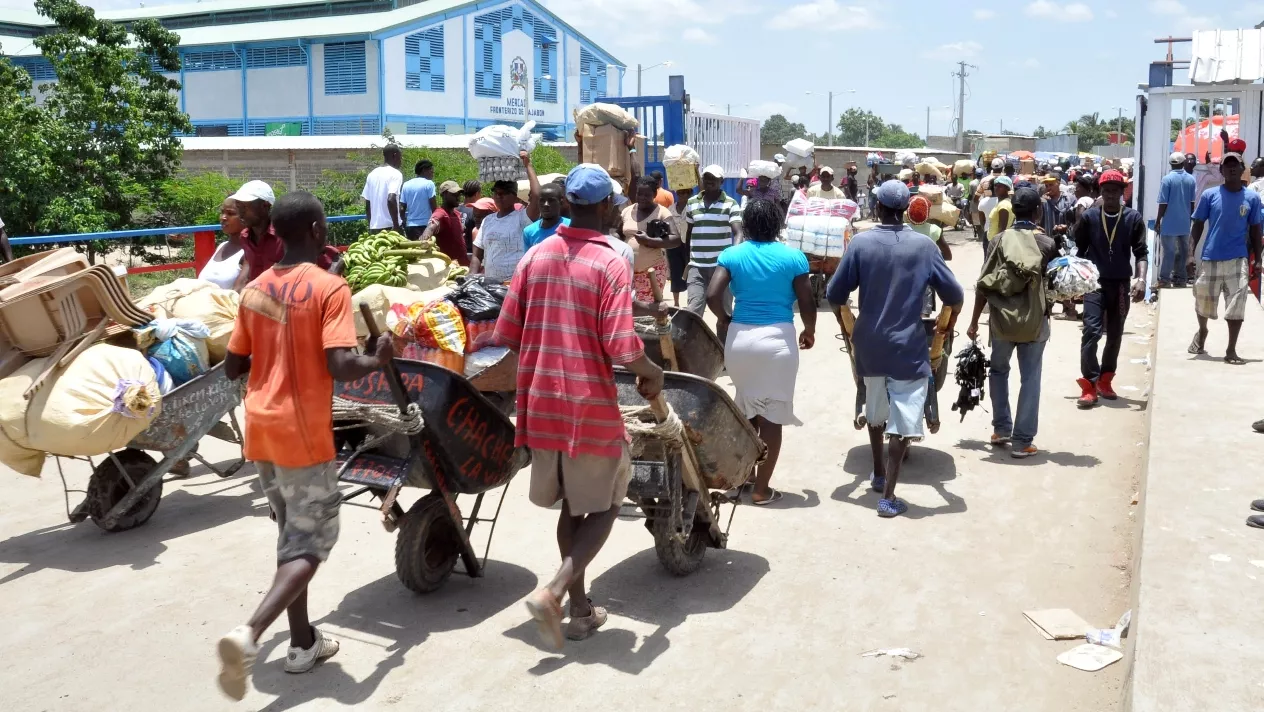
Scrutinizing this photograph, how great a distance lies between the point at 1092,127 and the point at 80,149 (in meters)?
118

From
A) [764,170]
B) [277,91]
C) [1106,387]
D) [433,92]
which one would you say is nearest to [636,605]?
[1106,387]

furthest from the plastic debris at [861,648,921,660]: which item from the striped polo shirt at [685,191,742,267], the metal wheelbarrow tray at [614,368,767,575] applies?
the striped polo shirt at [685,191,742,267]

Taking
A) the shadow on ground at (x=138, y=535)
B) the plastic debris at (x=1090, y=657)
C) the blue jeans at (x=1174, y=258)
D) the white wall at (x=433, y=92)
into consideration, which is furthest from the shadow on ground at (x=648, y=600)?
the white wall at (x=433, y=92)

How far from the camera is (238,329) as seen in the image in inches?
171

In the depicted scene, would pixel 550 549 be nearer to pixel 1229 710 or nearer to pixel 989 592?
pixel 989 592

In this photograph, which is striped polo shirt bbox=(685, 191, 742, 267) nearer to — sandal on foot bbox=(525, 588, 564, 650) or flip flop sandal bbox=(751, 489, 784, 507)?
flip flop sandal bbox=(751, 489, 784, 507)

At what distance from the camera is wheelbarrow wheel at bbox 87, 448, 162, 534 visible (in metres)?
6.27

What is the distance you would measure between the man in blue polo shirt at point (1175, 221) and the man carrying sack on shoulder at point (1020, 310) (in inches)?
295

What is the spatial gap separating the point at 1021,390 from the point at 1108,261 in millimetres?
1885

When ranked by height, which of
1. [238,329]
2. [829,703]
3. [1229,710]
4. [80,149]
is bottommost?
[829,703]

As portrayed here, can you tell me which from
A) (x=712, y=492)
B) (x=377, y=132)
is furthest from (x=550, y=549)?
(x=377, y=132)

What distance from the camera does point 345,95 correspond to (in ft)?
158

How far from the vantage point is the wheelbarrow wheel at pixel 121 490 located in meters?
6.27

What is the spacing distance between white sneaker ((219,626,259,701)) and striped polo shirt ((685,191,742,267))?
6926 millimetres
